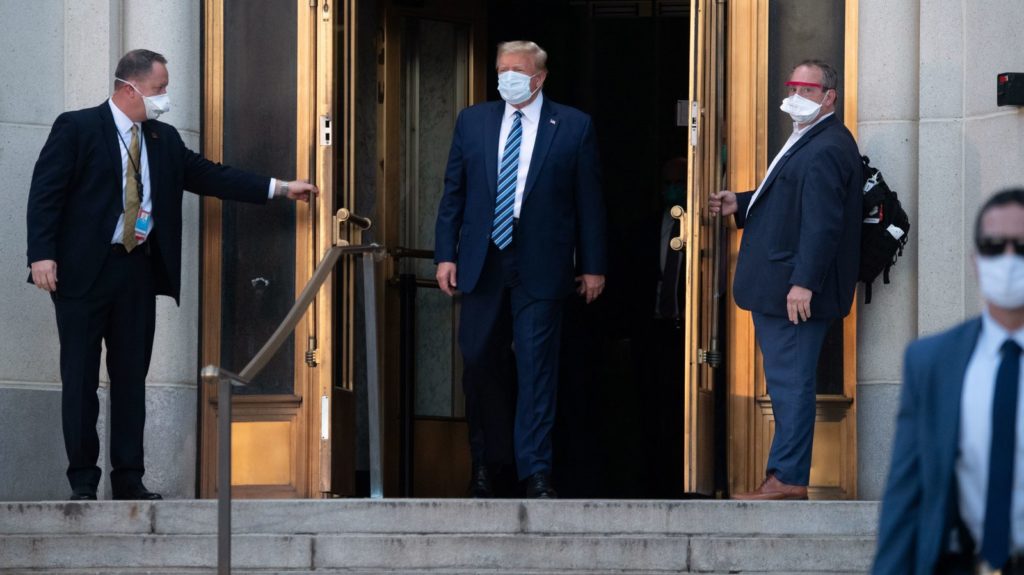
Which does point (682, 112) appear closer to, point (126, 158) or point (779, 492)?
point (779, 492)

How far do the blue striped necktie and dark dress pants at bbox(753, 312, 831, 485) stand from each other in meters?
1.15

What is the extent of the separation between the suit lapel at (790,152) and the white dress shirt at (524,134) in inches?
40.9

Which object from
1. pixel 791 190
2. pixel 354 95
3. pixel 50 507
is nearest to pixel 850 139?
pixel 791 190

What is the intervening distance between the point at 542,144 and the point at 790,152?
110 cm

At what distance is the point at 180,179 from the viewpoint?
349 inches

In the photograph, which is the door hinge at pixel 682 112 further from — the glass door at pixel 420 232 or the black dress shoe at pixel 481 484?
the black dress shoe at pixel 481 484

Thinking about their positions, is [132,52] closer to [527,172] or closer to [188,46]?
[188,46]

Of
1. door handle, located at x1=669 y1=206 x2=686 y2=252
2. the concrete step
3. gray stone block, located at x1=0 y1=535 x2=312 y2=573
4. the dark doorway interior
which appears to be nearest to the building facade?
door handle, located at x1=669 y1=206 x2=686 y2=252

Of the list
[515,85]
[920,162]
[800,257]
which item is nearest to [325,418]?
[515,85]

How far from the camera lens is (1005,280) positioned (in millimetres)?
4340

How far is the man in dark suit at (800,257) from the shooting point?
8.24 m

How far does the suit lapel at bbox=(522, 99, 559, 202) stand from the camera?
8.78m

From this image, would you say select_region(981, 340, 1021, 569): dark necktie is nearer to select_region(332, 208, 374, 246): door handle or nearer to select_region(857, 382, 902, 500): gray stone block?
select_region(857, 382, 902, 500): gray stone block

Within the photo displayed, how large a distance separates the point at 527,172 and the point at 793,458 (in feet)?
5.64
